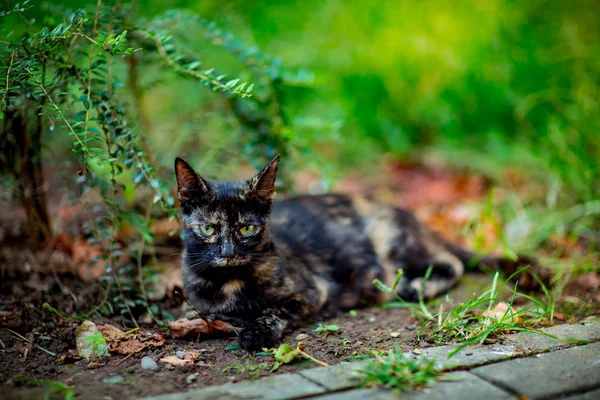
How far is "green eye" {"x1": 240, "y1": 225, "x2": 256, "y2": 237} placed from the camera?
3037 millimetres

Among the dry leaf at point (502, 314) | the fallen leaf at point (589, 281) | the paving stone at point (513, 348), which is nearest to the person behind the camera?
the paving stone at point (513, 348)

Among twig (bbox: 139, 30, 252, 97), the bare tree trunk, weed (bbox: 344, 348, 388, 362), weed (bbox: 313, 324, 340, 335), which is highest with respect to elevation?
twig (bbox: 139, 30, 252, 97)

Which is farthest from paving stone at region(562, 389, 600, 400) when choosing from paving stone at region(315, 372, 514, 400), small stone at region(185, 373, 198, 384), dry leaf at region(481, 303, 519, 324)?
small stone at region(185, 373, 198, 384)

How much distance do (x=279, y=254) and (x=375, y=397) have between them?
4.38 ft

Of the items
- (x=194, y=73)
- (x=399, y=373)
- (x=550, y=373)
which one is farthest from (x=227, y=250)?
(x=550, y=373)

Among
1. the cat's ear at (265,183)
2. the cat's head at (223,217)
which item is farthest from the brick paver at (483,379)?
the cat's ear at (265,183)

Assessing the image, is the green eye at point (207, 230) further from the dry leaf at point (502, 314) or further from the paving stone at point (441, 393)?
the dry leaf at point (502, 314)

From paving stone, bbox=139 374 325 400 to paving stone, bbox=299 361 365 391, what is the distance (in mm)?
38

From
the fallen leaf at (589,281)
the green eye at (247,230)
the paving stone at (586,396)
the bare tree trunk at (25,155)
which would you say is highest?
the bare tree trunk at (25,155)

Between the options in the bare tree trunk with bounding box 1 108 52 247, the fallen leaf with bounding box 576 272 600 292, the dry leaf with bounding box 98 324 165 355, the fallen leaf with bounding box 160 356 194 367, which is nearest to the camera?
the fallen leaf with bounding box 160 356 194 367

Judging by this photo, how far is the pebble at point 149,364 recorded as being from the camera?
2490 mm

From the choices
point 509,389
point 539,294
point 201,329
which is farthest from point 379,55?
point 509,389

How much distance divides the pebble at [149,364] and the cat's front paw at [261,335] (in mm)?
437

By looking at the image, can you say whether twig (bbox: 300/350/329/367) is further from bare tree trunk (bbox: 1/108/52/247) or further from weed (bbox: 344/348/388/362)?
bare tree trunk (bbox: 1/108/52/247)
